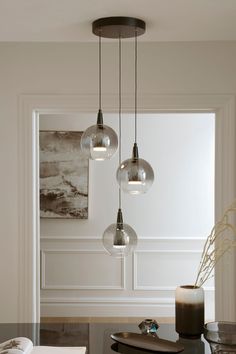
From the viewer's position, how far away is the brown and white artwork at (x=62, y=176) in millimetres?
6242

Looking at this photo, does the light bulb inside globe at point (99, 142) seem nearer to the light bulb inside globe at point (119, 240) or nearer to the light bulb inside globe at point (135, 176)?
the light bulb inside globe at point (135, 176)

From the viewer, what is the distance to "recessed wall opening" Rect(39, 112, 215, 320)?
20.6 feet

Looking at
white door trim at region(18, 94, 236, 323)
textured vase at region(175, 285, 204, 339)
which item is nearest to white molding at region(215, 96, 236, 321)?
white door trim at region(18, 94, 236, 323)

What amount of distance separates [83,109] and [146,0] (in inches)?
45.9

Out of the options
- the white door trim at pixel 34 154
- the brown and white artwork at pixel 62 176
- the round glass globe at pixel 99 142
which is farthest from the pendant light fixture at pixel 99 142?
the brown and white artwork at pixel 62 176

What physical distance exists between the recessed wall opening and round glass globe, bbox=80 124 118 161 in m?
3.64

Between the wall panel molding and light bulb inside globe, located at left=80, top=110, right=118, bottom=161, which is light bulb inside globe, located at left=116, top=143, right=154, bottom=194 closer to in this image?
light bulb inside globe, located at left=80, top=110, right=118, bottom=161

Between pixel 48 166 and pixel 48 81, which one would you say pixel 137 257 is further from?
pixel 48 81

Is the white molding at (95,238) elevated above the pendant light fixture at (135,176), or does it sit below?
below

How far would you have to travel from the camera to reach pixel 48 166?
6.25 metres

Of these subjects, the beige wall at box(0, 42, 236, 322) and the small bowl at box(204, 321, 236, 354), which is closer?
the small bowl at box(204, 321, 236, 354)

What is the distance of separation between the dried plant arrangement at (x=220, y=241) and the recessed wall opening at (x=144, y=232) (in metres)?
2.23

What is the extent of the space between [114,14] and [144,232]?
3.61 metres

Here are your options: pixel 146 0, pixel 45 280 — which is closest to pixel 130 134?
pixel 45 280
